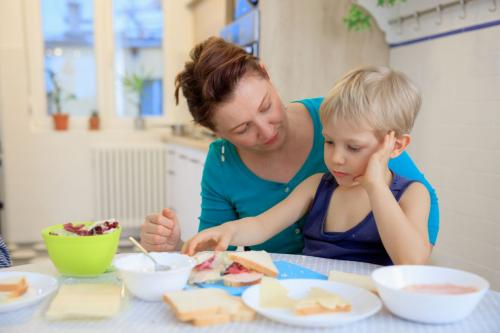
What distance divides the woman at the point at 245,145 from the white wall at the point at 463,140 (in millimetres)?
691

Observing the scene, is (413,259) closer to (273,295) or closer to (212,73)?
(273,295)

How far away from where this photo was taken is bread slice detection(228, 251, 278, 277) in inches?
40.6

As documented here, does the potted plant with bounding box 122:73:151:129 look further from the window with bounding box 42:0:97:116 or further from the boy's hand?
the boy's hand

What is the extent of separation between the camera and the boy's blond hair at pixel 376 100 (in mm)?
1243

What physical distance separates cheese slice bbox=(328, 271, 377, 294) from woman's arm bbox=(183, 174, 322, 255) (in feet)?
0.99

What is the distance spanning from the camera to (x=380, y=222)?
115cm

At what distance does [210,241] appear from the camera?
1246 mm

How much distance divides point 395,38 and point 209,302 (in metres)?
2.04

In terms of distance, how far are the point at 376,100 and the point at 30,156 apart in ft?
11.3

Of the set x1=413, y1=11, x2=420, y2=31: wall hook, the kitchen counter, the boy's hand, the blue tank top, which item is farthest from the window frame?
the boy's hand

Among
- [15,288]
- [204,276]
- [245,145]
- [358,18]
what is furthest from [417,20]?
[15,288]

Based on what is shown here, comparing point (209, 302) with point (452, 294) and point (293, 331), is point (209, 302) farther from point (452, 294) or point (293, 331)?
point (452, 294)

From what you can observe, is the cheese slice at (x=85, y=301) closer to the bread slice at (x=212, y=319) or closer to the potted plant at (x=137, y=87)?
the bread slice at (x=212, y=319)

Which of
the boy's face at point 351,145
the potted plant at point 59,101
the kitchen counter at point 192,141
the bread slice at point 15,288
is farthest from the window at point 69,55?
the bread slice at point 15,288
